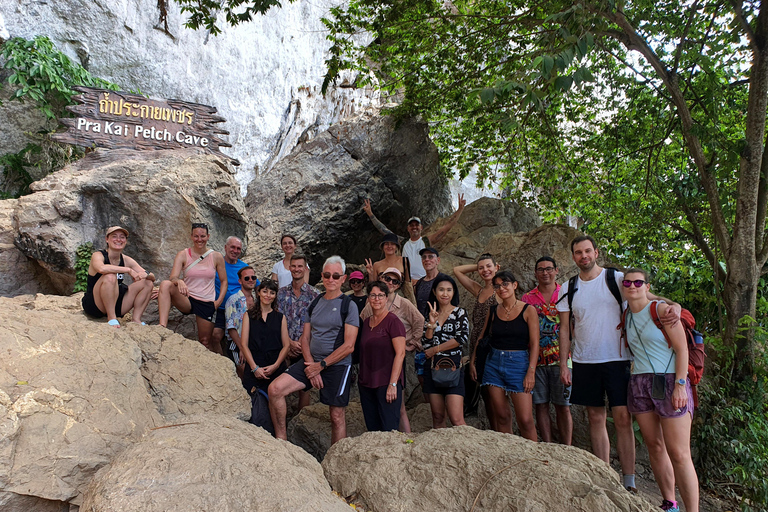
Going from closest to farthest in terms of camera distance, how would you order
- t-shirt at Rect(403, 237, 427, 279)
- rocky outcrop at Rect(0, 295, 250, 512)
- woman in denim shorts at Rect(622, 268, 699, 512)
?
rocky outcrop at Rect(0, 295, 250, 512), woman in denim shorts at Rect(622, 268, 699, 512), t-shirt at Rect(403, 237, 427, 279)

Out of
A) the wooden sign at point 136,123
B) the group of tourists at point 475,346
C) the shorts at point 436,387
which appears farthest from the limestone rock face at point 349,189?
the shorts at point 436,387

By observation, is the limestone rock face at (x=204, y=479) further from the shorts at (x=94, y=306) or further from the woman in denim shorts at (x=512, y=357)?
the shorts at (x=94, y=306)

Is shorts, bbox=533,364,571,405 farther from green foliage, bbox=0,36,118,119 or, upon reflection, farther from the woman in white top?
green foliage, bbox=0,36,118,119

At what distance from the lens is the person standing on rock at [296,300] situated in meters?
5.48

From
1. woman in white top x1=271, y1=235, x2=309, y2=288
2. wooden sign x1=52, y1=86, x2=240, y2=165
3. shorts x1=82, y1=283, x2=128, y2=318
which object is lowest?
shorts x1=82, y1=283, x2=128, y2=318

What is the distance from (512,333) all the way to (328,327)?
5.44 feet

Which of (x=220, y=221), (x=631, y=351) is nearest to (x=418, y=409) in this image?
(x=631, y=351)

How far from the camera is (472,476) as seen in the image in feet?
10.0

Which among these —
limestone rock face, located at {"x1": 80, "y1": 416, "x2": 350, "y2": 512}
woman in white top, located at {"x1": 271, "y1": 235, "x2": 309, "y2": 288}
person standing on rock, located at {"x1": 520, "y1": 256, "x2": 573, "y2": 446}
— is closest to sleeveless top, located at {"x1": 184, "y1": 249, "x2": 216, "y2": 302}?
woman in white top, located at {"x1": 271, "y1": 235, "x2": 309, "y2": 288}

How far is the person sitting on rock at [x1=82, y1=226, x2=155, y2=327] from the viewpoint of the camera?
4.77 m

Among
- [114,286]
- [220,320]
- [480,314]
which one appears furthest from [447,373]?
[114,286]

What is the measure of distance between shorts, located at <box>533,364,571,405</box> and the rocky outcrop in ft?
8.48

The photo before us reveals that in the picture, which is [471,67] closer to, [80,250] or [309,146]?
[309,146]

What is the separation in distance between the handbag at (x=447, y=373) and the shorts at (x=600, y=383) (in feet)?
3.24
